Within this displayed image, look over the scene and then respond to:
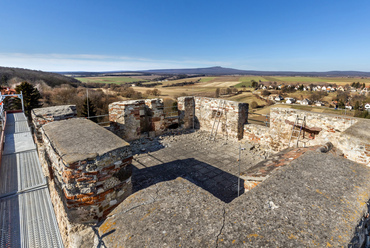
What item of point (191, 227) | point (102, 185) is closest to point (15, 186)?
point (102, 185)

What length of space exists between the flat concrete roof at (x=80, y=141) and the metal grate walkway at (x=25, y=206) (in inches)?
17.6

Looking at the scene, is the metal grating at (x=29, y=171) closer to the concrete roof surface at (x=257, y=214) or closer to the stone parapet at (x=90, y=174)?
the stone parapet at (x=90, y=174)

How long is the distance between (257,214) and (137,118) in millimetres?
6980

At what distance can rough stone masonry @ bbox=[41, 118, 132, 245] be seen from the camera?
2.43 metres

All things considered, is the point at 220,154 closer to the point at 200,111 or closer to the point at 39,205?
the point at 200,111

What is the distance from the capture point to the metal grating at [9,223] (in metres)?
1.74

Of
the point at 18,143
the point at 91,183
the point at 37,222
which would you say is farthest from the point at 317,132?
the point at 18,143

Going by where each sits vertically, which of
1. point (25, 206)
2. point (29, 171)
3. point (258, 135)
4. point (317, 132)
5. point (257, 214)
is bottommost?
point (258, 135)

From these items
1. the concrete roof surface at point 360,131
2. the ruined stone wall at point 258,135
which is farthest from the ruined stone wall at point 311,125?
the concrete roof surface at point 360,131

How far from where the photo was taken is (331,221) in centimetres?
134

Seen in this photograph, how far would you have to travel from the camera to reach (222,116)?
827 cm

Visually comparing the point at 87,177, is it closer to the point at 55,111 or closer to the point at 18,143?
the point at 18,143

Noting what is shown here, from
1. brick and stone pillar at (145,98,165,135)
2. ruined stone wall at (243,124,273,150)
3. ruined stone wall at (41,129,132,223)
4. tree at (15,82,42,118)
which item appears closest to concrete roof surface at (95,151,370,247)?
ruined stone wall at (41,129,132,223)

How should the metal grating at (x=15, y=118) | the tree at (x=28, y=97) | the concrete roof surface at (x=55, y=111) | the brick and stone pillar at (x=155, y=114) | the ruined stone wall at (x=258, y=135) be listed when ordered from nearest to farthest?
the concrete roof surface at (x=55, y=111)
the metal grating at (x=15, y=118)
the ruined stone wall at (x=258, y=135)
the brick and stone pillar at (x=155, y=114)
the tree at (x=28, y=97)
